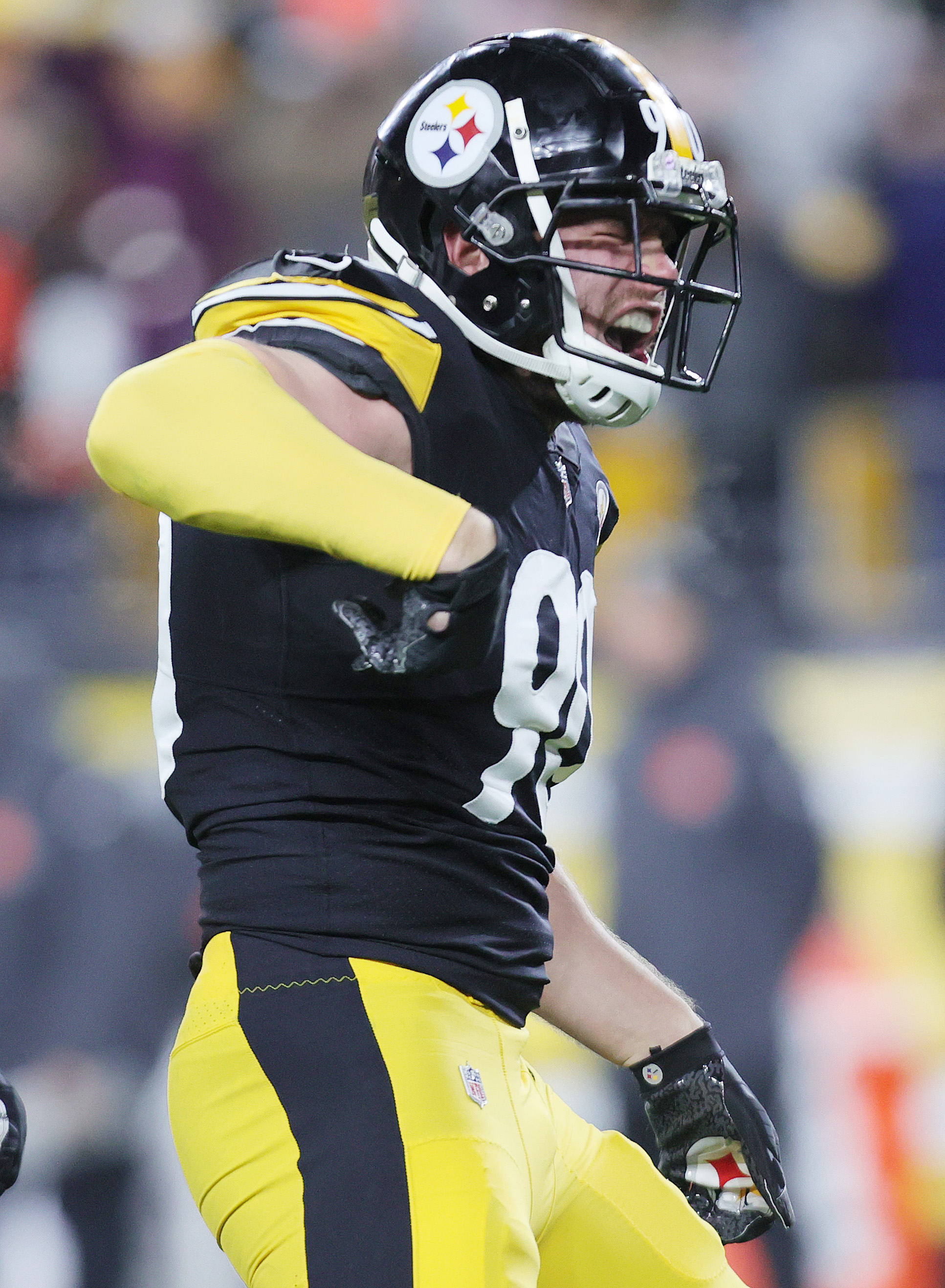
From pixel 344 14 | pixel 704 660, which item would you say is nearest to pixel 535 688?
pixel 704 660

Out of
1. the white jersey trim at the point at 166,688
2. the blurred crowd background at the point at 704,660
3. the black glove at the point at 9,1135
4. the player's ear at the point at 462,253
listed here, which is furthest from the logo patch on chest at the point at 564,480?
the blurred crowd background at the point at 704,660

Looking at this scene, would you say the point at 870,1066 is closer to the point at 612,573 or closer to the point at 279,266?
the point at 612,573

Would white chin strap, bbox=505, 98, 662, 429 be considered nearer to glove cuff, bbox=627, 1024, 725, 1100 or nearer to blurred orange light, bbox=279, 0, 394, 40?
glove cuff, bbox=627, 1024, 725, 1100

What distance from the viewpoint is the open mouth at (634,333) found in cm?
160

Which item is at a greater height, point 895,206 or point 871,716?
point 895,206

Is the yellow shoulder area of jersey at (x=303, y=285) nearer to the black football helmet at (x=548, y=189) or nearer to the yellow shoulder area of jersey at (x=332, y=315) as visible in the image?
the yellow shoulder area of jersey at (x=332, y=315)

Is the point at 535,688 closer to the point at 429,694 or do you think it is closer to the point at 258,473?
the point at 429,694

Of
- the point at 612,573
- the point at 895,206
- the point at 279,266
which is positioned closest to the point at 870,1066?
the point at 612,573

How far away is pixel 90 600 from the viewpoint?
331 cm

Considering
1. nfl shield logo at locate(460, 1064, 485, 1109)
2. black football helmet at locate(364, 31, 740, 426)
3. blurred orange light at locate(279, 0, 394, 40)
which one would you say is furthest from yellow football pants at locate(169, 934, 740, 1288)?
blurred orange light at locate(279, 0, 394, 40)

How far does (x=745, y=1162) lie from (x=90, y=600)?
80.2 inches

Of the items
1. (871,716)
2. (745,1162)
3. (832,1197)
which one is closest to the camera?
(745,1162)

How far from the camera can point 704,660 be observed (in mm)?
3207

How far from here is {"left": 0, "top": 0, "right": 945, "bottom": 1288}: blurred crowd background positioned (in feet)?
9.61
